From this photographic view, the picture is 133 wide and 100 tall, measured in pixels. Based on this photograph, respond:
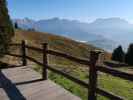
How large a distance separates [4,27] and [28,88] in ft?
18.6

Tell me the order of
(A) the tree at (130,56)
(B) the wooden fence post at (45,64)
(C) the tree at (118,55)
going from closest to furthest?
(B) the wooden fence post at (45,64), (A) the tree at (130,56), (C) the tree at (118,55)

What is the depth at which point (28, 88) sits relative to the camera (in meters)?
9.52

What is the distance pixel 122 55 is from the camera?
44.2 m

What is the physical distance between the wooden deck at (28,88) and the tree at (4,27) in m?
2.64

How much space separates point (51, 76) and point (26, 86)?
7.18 feet

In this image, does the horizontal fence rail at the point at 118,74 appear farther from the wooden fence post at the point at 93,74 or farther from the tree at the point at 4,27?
the tree at the point at 4,27

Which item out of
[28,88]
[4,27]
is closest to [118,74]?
[28,88]

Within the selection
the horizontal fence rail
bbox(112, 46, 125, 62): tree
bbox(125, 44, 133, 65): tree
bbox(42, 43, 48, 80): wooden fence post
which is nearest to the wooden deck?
bbox(42, 43, 48, 80): wooden fence post

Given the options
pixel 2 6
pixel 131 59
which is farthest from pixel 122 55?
pixel 2 6

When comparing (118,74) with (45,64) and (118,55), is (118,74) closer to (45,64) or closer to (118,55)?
(45,64)

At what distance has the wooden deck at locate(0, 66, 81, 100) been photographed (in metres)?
8.52

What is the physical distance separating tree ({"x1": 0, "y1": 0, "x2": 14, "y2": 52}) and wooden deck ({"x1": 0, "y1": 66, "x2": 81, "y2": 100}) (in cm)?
264

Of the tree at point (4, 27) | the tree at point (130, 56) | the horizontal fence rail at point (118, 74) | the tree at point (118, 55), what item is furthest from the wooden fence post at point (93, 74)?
the tree at point (118, 55)

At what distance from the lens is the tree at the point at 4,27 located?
14.2 m
